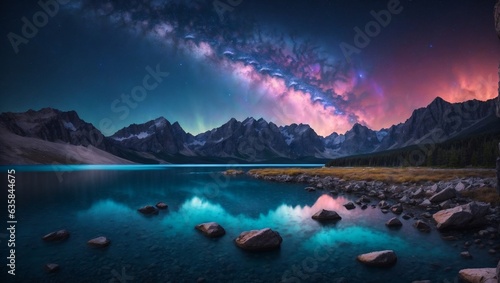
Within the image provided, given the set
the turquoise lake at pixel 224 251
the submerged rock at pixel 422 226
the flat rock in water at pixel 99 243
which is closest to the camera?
the turquoise lake at pixel 224 251

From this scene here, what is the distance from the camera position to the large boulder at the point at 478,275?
997 cm

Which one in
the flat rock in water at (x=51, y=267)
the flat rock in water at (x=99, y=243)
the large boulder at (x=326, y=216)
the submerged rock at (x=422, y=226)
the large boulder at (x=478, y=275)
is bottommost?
the large boulder at (x=326, y=216)

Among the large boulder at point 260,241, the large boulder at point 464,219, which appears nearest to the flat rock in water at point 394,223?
the large boulder at point 464,219

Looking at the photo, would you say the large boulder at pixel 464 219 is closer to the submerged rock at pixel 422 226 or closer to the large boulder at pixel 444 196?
the submerged rock at pixel 422 226

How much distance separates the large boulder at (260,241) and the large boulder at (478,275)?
31.7 feet

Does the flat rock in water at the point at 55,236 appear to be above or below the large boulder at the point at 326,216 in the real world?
above

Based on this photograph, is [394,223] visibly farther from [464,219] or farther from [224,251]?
[224,251]

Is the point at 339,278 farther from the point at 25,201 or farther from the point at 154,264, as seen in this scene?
the point at 25,201

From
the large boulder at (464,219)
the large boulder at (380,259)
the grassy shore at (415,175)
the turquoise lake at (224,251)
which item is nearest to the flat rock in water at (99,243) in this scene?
the turquoise lake at (224,251)

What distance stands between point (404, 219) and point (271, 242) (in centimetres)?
1469

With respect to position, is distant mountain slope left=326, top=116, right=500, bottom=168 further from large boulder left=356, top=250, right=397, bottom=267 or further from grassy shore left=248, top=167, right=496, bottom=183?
large boulder left=356, top=250, right=397, bottom=267

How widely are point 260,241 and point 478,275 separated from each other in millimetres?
10851

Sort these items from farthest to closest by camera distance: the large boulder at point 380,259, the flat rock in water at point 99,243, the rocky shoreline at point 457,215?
1. the flat rock in water at point 99,243
2. the rocky shoreline at point 457,215
3. the large boulder at point 380,259

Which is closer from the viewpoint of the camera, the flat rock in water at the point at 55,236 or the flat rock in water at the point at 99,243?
the flat rock in water at the point at 99,243
